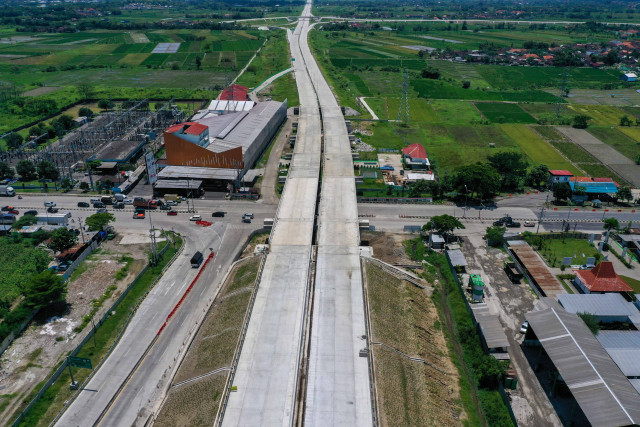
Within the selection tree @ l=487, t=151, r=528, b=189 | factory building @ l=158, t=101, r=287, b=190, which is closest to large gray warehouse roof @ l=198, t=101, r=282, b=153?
factory building @ l=158, t=101, r=287, b=190

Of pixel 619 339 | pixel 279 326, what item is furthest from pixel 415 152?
pixel 279 326

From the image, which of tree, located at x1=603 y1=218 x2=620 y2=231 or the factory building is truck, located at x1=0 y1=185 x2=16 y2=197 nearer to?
the factory building

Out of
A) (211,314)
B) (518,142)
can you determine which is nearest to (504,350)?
(211,314)

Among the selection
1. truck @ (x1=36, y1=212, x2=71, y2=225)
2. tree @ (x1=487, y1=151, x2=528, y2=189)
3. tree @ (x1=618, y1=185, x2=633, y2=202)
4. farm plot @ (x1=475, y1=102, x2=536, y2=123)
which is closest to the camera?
truck @ (x1=36, y1=212, x2=71, y2=225)

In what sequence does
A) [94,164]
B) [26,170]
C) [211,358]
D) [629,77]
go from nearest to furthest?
1. [211,358]
2. [26,170]
3. [94,164]
4. [629,77]

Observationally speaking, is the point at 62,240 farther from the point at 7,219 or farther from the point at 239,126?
the point at 239,126
